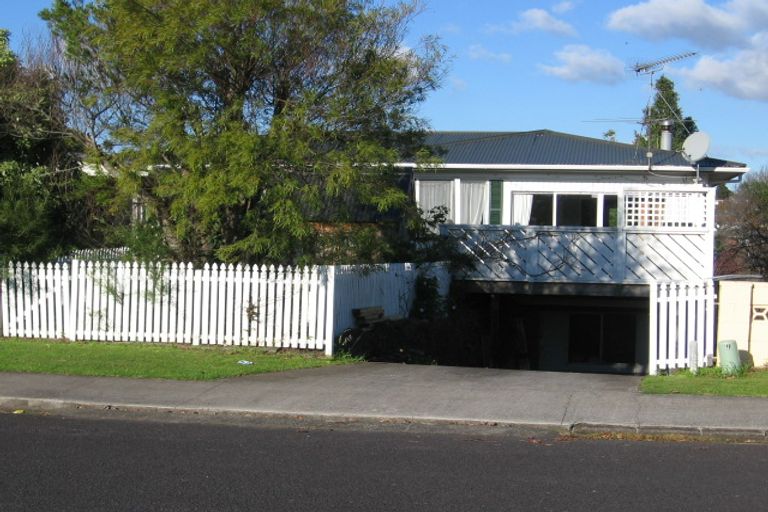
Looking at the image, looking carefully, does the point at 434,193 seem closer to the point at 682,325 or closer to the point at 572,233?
the point at 572,233

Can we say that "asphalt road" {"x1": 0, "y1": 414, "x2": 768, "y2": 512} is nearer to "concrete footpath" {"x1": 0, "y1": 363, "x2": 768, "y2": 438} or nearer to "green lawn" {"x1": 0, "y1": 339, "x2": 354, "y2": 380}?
"concrete footpath" {"x1": 0, "y1": 363, "x2": 768, "y2": 438}

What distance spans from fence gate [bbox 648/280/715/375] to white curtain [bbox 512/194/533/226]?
945 centimetres

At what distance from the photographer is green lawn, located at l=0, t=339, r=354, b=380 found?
12.2 metres

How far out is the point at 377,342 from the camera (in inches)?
588

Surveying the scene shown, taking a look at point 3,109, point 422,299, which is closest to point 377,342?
point 422,299

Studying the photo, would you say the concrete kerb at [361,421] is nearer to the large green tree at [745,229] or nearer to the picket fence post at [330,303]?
the picket fence post at [330,303]

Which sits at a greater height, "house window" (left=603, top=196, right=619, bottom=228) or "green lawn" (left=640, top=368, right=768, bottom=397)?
"house window" (left=603, top=196, right=619, bottom=228)

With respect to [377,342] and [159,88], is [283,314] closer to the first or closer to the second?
[377,342]

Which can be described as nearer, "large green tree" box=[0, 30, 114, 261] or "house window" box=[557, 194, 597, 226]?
"large green tree" box=[0, 30, 114, 261]

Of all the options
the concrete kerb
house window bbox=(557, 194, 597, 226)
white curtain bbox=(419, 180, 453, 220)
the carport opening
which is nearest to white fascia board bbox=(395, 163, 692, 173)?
white curtain bbox=(419, 180, 453, 220)

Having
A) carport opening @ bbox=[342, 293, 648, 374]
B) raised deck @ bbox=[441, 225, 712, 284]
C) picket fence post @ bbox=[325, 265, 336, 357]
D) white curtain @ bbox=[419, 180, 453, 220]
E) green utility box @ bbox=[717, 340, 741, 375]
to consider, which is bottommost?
carport opening @ bbox=[342, 293, 648, 374]

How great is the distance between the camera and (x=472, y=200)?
928 inches

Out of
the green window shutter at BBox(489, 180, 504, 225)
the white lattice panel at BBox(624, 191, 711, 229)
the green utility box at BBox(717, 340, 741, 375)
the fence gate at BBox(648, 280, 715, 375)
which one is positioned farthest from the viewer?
the green window shutter at BBox(489, 180, 504, 225)

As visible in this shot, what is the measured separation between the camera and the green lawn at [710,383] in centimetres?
1114
